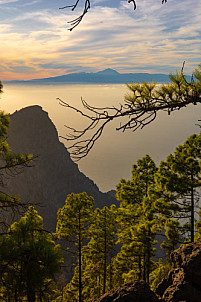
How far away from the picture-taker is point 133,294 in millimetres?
6414

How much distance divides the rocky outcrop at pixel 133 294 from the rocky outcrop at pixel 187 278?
70 centimetres

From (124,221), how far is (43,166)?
12220 centimetres

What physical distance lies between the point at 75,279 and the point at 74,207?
1120cm

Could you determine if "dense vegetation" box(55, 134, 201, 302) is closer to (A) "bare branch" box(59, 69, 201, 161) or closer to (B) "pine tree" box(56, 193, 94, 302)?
(B) "pine tree" box(56, 193, 94, 302)

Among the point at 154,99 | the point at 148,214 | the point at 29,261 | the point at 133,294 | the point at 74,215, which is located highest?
the point at 154,99

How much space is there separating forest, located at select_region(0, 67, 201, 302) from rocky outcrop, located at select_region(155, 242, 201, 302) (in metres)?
3.14

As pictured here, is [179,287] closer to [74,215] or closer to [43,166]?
[74,215]

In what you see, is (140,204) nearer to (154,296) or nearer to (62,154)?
(154,296)

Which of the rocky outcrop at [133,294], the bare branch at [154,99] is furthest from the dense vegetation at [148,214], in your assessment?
the bare branch at [154,99]

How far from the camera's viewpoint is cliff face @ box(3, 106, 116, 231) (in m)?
123

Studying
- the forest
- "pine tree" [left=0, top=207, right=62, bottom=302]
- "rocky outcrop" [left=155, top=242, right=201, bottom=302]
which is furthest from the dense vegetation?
"pine tree" [left=0, top=207, right=62, bottom=302]

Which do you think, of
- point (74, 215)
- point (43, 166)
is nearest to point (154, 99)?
point (74, 215)

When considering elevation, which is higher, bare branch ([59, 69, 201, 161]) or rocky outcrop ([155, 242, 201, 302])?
bare branch ([59, 69, 201, 161])

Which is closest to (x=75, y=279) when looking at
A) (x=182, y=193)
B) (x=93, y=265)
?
(x=93, y=265)
